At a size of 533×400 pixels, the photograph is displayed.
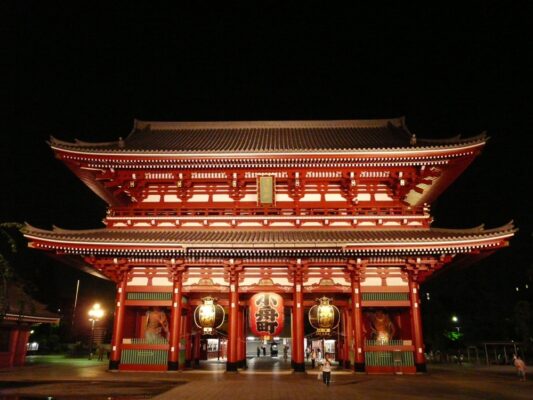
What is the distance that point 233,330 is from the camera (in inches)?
702

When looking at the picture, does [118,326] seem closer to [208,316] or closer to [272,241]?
[208,316]

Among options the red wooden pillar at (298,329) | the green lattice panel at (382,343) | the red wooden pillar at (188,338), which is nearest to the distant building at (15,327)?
the red wooden pillar at (188,338)

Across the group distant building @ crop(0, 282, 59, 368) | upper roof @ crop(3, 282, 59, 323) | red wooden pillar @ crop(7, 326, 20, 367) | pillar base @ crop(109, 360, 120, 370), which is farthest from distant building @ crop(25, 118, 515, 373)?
red wooden pillar @ crop(7, 326, 20, 367)

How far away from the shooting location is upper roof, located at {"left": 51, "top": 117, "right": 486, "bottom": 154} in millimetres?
20148

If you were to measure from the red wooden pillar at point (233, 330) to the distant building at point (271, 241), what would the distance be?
7 centimetres

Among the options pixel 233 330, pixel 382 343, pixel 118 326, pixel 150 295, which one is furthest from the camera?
pixel 150 295

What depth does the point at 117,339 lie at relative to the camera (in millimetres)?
18031

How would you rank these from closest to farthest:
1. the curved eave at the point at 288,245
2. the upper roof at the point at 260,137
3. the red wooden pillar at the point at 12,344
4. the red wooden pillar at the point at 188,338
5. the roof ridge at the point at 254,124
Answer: the curved eave at the point at 288,245 < the red wooden pillar at the point at 188,338 < the upper roof at the point at 260,137 < the red wooden pillar at the point at 12,344 < the roof ridge at the point at 254,124

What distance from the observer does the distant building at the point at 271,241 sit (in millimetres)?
17484

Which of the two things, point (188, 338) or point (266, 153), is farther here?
point (188, 338)

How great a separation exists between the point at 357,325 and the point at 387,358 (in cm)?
196

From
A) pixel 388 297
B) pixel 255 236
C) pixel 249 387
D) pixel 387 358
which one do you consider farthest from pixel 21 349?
pixel 388 297

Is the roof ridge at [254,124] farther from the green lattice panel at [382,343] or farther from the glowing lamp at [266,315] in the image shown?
the green lattice panel at [382,343]

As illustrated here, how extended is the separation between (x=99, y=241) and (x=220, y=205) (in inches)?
253
